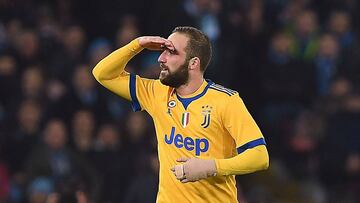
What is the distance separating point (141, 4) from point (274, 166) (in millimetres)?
2635

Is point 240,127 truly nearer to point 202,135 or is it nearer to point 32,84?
point 202,135

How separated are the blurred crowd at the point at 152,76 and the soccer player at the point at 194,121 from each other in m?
3.32

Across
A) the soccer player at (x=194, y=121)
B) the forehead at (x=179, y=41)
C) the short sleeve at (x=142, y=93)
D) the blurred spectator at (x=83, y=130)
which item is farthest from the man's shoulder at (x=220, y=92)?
the blurred spectator at (x=83, y=130)

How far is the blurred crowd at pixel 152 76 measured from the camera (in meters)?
10.9

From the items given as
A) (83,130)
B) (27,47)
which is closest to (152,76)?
(83,130)

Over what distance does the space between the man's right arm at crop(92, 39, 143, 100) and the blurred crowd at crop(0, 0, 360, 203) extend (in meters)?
3.16

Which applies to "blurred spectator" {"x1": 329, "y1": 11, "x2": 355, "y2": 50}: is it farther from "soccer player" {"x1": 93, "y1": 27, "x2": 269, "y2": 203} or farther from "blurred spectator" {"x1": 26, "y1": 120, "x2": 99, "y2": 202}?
"soccer player" {"x1": 93, "y1": 27, "x2": 269, "y2": 203}

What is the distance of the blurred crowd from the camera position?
10922 mm

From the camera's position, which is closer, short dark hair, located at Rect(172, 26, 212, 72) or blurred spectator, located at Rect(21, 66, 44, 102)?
short dark hair, located at Rect(172, 26, 212, 72)

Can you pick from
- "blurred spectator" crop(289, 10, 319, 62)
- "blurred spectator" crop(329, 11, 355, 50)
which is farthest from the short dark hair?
"blurred spectator" crop(329, 11, 355, 50)

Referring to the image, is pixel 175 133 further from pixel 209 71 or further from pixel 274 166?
pixel 274 166

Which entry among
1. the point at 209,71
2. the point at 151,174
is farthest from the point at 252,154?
the point at 209,71

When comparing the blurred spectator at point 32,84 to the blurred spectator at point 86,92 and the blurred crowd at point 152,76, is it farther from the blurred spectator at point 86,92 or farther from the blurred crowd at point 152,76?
the blurred spectator at point 86,92

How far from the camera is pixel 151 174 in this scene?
1012cm
